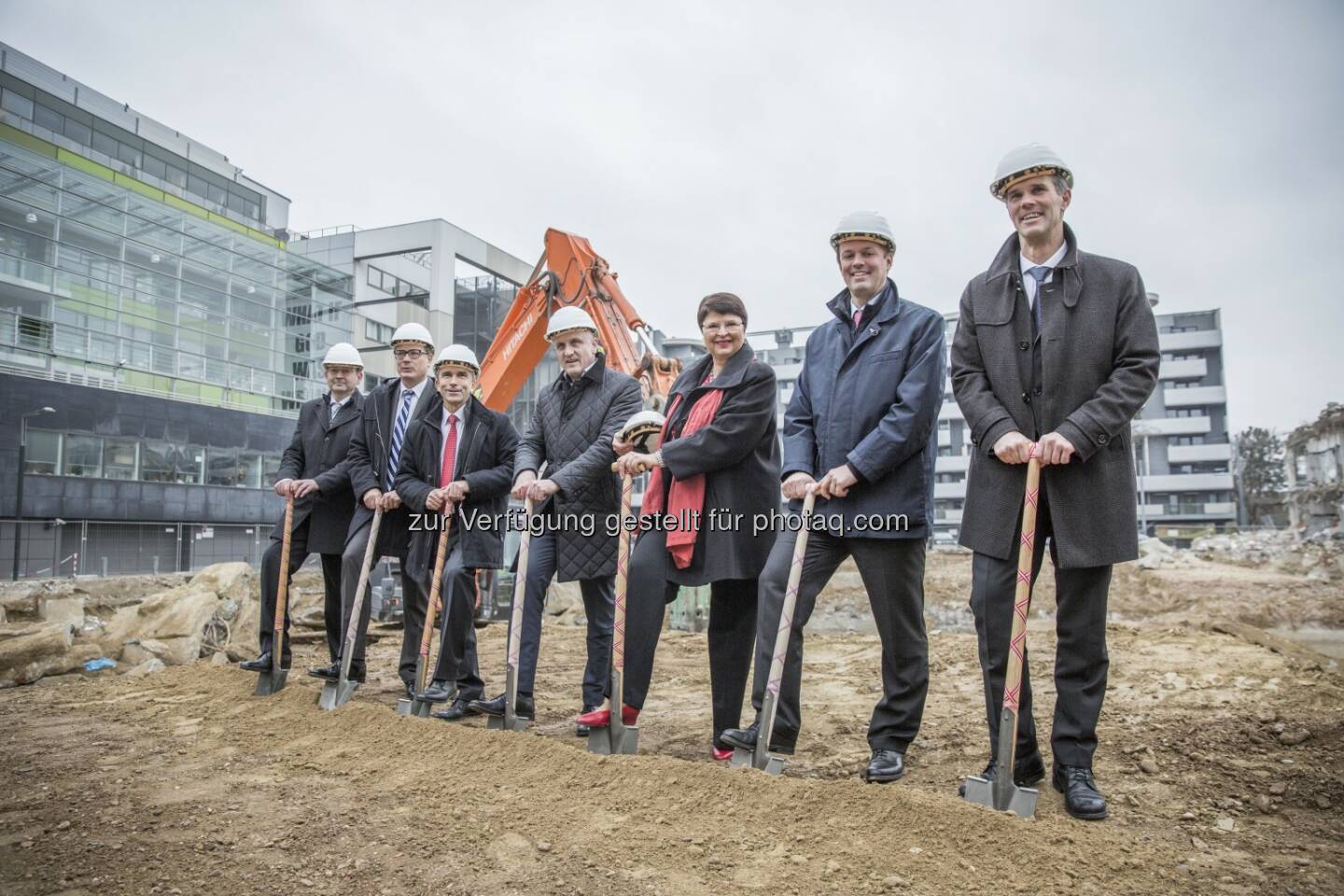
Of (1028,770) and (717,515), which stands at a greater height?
(717,515)

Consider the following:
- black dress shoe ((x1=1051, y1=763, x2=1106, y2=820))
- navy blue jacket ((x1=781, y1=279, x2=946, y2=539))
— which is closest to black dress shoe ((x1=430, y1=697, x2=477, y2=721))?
navy blue jacket ((x1=781, y1=279, x2=946, y2=539))

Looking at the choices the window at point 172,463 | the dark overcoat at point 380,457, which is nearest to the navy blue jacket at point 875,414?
the dark overcoat at point 380,457

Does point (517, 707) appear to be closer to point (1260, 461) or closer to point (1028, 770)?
point (1028, 770)

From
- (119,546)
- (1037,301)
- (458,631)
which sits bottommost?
(119,546)

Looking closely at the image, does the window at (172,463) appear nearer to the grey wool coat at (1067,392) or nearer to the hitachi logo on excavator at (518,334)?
the hitachi logo on excavator at (518,334)

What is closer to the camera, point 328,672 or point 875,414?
point 875,414

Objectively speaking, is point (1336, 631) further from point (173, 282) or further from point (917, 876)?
point (173, 282)

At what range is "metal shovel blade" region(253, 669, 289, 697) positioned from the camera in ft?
17.5

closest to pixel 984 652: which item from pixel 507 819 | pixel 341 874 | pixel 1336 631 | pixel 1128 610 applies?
pixel 507 819

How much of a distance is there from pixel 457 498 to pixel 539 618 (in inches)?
35.7

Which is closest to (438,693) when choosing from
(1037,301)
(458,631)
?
(458,631)

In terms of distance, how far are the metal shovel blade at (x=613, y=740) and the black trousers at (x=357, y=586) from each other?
2.16 m

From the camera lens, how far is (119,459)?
22828 millimetres

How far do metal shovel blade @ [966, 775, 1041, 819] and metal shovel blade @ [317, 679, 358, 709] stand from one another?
11.6 feet
